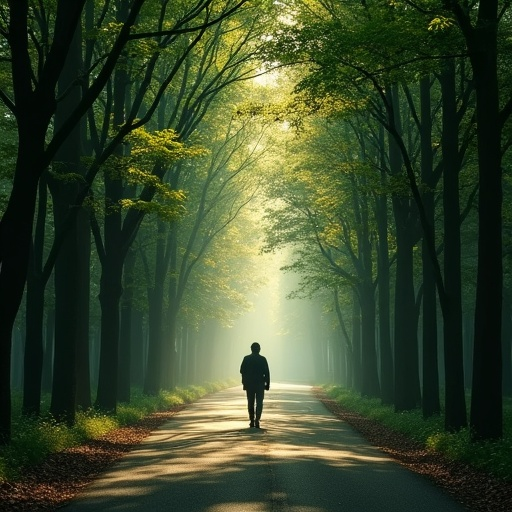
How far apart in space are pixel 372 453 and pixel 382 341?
1442 centimetres

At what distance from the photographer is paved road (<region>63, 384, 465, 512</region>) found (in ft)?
31.4

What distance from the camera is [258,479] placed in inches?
451

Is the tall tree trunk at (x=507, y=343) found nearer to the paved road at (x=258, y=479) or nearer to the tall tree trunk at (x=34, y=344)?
the paved road at (x=258, y=479)

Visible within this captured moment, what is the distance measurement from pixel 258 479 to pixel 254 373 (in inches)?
→ 377

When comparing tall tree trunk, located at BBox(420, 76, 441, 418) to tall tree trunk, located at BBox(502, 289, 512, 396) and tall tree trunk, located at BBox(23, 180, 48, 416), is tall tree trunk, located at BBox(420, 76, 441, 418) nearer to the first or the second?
tall tree trunk, located at BBox(23, 180, 48, 416)

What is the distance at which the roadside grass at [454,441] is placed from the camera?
12256 millimetres

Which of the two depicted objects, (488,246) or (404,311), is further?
(404,311)

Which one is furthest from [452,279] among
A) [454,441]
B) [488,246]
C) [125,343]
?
[125,343]

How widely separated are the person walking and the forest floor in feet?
9.90

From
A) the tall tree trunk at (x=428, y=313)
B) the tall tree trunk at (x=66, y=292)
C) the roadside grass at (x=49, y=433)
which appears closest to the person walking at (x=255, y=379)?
the roadside grass at (x=49, y=433)

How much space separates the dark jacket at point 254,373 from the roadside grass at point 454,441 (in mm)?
3547

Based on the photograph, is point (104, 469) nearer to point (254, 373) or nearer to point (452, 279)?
point (254, 373)

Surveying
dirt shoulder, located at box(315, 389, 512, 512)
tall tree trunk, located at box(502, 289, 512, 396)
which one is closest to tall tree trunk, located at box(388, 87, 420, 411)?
dirt shoulder, located at box(315, 389, 512, 512)

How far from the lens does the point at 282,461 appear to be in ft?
45.1
